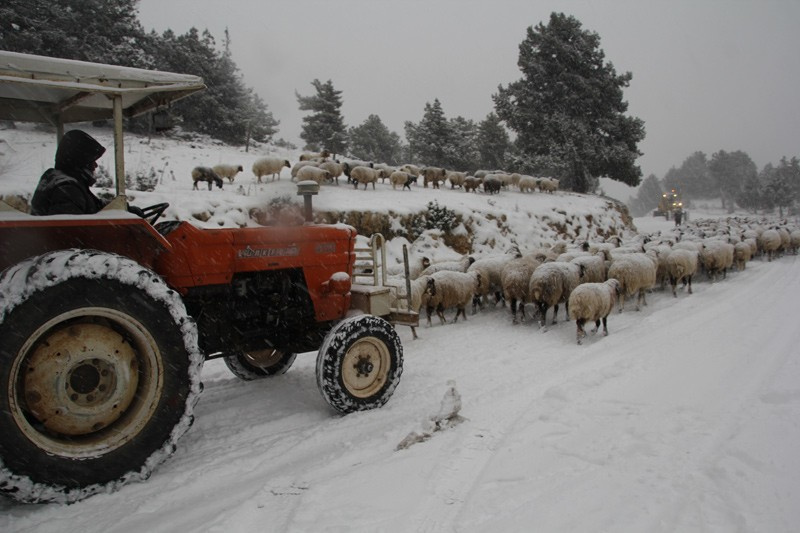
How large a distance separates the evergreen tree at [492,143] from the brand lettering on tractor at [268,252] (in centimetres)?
4260

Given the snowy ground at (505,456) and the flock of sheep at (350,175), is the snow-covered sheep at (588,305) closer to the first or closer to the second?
the snowy ground at (505,456)

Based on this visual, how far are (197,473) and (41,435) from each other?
1027 mm

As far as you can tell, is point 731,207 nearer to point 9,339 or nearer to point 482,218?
point 482,218

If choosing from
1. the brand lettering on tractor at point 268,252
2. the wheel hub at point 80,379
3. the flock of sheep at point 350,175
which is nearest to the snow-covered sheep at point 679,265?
the brand lettering on tractor at point 268,252

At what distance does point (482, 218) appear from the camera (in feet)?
55.7

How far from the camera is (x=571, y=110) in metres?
30.4

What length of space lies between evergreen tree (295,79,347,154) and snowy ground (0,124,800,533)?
33.9m

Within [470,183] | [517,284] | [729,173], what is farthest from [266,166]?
[729,173]

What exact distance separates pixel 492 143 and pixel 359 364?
4415cm

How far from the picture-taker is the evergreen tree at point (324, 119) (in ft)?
122

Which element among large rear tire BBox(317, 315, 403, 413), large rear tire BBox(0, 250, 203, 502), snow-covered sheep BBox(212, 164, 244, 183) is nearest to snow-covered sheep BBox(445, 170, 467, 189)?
snow-covered sheep BBox(212, 164, 244, 183)

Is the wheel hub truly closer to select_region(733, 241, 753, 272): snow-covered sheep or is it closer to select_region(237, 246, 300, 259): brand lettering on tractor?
select_region(237, 246, 300, 259): brand lettering on tractor

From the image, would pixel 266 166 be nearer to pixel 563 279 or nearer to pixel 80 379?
pixel 563 279

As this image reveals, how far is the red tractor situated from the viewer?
8.26ft
